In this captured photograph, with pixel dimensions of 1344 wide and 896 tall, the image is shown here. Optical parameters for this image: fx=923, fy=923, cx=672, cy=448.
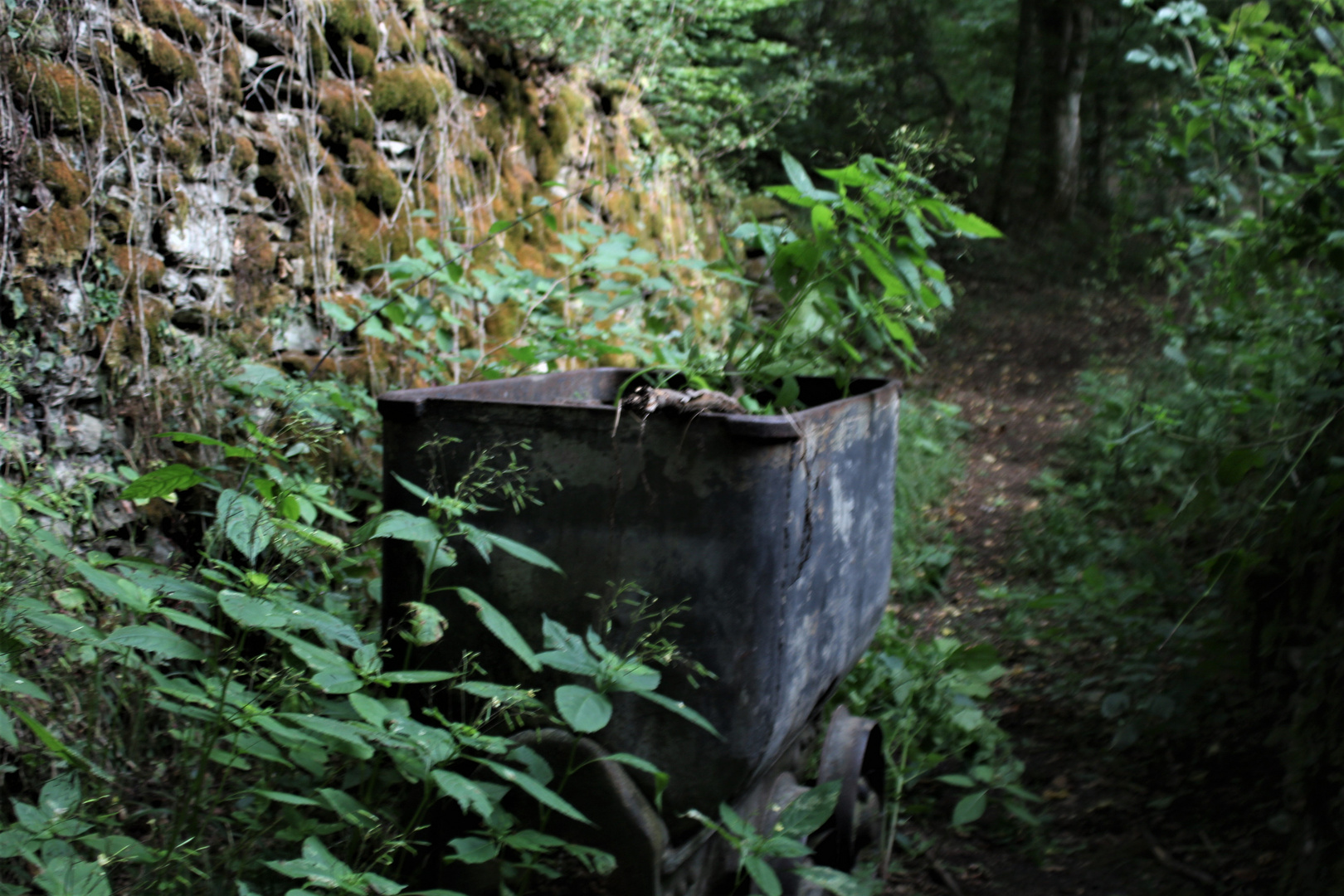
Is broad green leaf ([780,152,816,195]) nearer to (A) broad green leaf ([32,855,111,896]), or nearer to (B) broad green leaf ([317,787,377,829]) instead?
(B) broad green leaf ([317,787,377,829])

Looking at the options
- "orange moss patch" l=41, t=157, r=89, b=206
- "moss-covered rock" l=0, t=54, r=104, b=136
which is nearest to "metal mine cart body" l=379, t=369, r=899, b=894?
"orange moss patch" l=41, t=157, r=89, b=206

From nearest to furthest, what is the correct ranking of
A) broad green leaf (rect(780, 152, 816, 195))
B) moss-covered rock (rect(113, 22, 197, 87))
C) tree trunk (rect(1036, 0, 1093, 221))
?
broad green leaf (rect(780, 152, 816, 195)) < moss-covered rock (rect(113, 22, 197, 87)) < tree trunk (rect(1036, 0, 1093, 221))

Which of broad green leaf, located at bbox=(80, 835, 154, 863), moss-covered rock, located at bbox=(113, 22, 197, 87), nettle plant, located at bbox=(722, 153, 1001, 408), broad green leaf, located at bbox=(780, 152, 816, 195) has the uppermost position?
moss-covered rock, located at bbox=(113, 22, 197, 87)

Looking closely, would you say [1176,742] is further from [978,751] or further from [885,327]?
[885,327]

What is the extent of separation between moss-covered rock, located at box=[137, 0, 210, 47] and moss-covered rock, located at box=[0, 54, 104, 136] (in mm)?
373

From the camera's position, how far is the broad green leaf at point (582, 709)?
142 centimetres

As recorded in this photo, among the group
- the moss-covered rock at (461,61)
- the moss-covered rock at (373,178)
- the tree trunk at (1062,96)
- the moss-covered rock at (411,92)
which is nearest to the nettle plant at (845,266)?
the moss-covered rock at (373,178)

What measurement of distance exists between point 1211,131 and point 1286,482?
125 cm

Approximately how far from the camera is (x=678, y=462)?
5.38 ft

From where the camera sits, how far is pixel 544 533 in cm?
174

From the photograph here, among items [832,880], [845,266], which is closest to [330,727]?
[832,880]

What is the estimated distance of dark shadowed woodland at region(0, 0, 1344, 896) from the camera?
160 cm

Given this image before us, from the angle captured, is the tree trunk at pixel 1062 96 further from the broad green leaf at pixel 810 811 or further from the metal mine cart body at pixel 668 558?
the broad green leaf at pixel 810 811

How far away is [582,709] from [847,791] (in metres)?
1.02
